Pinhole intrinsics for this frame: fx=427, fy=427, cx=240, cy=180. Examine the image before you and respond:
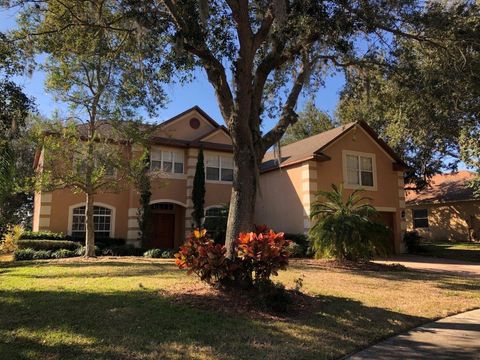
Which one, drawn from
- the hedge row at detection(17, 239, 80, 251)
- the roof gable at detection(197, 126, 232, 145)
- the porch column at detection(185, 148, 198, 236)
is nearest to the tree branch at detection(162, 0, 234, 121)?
the hedge row at detection(17, 239, 80, 251)

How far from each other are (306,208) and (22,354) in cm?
1627

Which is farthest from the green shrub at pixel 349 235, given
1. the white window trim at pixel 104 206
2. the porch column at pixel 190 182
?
the white window trim at pixel 104 206

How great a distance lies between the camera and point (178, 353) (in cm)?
532

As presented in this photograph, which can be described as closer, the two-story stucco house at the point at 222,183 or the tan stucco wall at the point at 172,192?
the two-story stucco house at the point at 222,183

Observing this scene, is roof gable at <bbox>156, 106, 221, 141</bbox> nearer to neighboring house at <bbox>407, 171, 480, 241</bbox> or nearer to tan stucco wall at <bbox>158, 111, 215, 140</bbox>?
tan stucco wall at <bbox>158, 111, 215, 140</bbox>

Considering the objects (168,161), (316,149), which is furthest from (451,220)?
(168,161)

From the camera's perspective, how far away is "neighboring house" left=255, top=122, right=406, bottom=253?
20.7 metres

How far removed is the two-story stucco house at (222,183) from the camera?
67.3 feet

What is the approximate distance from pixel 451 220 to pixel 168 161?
22278 millimetres

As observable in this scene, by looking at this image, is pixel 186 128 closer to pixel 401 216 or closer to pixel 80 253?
pixel 80 253

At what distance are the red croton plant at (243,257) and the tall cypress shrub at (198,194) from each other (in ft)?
44.1

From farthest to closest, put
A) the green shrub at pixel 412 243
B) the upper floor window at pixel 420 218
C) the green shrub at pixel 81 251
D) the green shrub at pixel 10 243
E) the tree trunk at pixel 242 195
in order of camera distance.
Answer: the upper floor window at pixel 420 218 < the green shrub at pixel 412 243 < the green shrub at pixel 81 251 < the green shrub at pixel 10 243 < the tree trunk at pixel 242 195

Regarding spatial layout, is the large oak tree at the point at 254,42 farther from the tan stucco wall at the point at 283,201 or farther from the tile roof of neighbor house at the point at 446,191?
the tile roof of neighbor house at the point at 446,191

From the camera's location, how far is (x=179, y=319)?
6723mm
